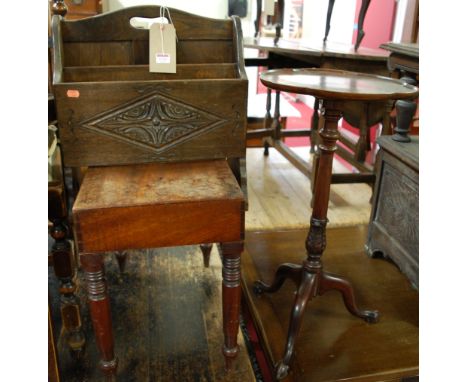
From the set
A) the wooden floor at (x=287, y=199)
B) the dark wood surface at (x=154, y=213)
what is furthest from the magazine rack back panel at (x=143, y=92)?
the wooden floor at (x=287, y=199)

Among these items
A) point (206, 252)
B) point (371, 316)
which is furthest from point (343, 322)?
point (206, 252)

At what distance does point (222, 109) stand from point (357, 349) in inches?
35.5

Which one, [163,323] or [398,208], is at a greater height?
[398,208]

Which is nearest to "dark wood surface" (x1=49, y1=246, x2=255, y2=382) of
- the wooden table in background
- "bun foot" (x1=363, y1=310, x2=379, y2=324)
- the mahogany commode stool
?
the mahogany commode stool

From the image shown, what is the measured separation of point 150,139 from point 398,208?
1.03 m

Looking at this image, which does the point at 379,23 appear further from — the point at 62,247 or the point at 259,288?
the point at 62,247

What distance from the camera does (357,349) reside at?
1446 millimetres

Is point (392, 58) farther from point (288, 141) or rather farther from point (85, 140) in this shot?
point (288, 141)

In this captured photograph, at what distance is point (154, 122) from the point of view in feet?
4.50

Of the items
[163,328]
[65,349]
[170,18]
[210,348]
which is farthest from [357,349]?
[170,18]

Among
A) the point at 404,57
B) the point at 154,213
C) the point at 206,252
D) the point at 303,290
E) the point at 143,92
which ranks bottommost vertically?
the point at 206,252

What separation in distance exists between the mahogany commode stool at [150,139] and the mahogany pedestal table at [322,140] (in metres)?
0.19

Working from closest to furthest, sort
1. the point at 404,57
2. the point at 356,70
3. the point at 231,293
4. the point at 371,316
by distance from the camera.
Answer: the point at 231,293, the point at 371,316, the point at 404,57, the point at 356,70

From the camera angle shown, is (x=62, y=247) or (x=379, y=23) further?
(x=379, y=23)
